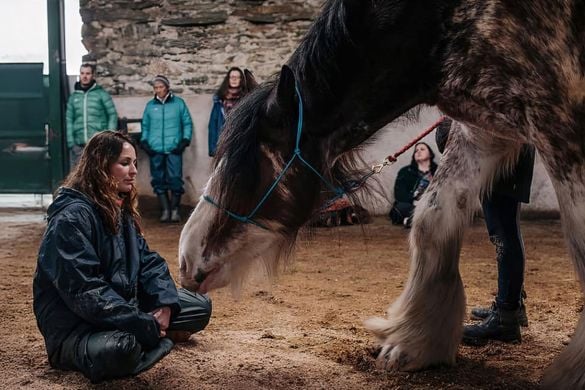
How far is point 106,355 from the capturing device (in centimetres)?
229

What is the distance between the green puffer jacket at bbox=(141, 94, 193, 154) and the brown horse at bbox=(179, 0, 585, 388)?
603 centimetres

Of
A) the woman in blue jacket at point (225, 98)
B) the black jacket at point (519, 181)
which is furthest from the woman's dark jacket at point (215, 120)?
the black jacket at point (519, 181)

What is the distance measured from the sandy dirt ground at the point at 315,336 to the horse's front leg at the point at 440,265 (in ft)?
0.34

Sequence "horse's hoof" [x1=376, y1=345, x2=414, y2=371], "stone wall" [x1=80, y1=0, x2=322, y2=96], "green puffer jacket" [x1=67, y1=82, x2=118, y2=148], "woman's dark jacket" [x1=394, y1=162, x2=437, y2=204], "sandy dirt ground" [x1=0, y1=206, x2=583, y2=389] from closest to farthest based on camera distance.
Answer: "sandy dirt ground" [x1=0, y1=206, x2=583, y2=389]
"horse's hoof" [x1=376, y1=345, x2=414, y2=371]
"woman's dark jacket" [x1=394, y1=162, x2=437, y2=204]
"green puffer jacket" [x1=67, y1=82, x2=118, y2=148]
"stone wall" [x1=80, y1=0, x2=322, y2=96]

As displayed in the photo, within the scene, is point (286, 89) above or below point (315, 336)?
above

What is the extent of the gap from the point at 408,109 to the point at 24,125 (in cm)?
873

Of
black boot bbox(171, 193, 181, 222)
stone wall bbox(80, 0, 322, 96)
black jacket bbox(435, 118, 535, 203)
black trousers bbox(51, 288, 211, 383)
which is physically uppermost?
stone wall bbox(80, 0, 322, 96)

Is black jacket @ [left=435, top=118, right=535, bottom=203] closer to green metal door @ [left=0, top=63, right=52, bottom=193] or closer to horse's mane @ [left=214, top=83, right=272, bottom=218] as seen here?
horse's mane @ [left=214, top=83, right=272, bottom=218]

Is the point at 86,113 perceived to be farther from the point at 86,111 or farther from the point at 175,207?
the point at 175,207

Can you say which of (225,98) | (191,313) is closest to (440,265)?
(191,313)

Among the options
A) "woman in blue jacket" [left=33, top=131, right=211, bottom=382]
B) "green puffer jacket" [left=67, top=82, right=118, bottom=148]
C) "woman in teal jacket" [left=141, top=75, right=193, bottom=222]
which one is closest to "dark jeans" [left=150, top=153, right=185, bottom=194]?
"woman in teal jacket" [left=141, top=75, right=193, bottom=222]

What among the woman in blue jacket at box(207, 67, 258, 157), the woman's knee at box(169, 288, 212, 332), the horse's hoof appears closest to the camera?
the horse's hoof

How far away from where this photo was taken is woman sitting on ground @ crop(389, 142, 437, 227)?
298 inches

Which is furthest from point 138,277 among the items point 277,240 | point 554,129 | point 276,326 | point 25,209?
point 25,209
